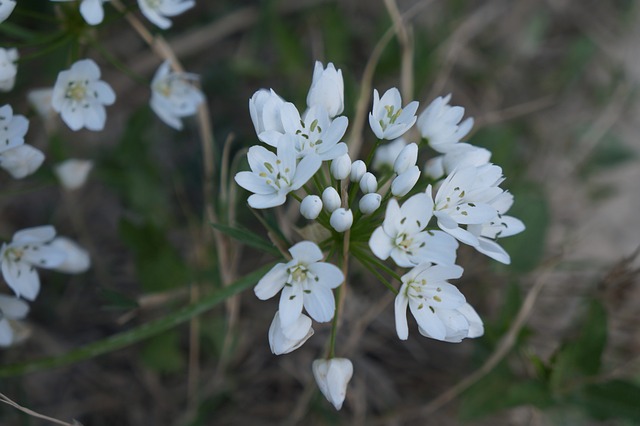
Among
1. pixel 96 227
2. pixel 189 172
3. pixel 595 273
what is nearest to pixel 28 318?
pixel 96 227

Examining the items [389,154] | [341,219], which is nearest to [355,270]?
[389,154]

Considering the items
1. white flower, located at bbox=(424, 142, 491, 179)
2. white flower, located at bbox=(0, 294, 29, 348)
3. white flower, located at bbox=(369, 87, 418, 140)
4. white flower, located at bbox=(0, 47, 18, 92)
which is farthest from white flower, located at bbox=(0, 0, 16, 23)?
white flower, located at bbox=(424, 142, 491, 179)

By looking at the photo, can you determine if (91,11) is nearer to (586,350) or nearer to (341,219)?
(341,219)

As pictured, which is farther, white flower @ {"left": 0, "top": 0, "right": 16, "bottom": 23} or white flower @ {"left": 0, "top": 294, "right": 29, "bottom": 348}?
white flower @ {"left": 0, "top": 294, "right": 29, "bottom": 348}

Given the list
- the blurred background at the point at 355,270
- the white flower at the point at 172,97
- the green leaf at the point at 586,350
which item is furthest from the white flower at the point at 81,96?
the green leaf at the point at 586,350

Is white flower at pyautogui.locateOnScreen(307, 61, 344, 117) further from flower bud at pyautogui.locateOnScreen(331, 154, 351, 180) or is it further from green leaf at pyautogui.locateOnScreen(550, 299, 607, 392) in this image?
green leaf at pyautogui.locateOnScreen(550, 299, 607, 392)

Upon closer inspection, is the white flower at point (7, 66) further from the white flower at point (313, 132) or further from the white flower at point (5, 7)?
the white flower at point (313, 132)
